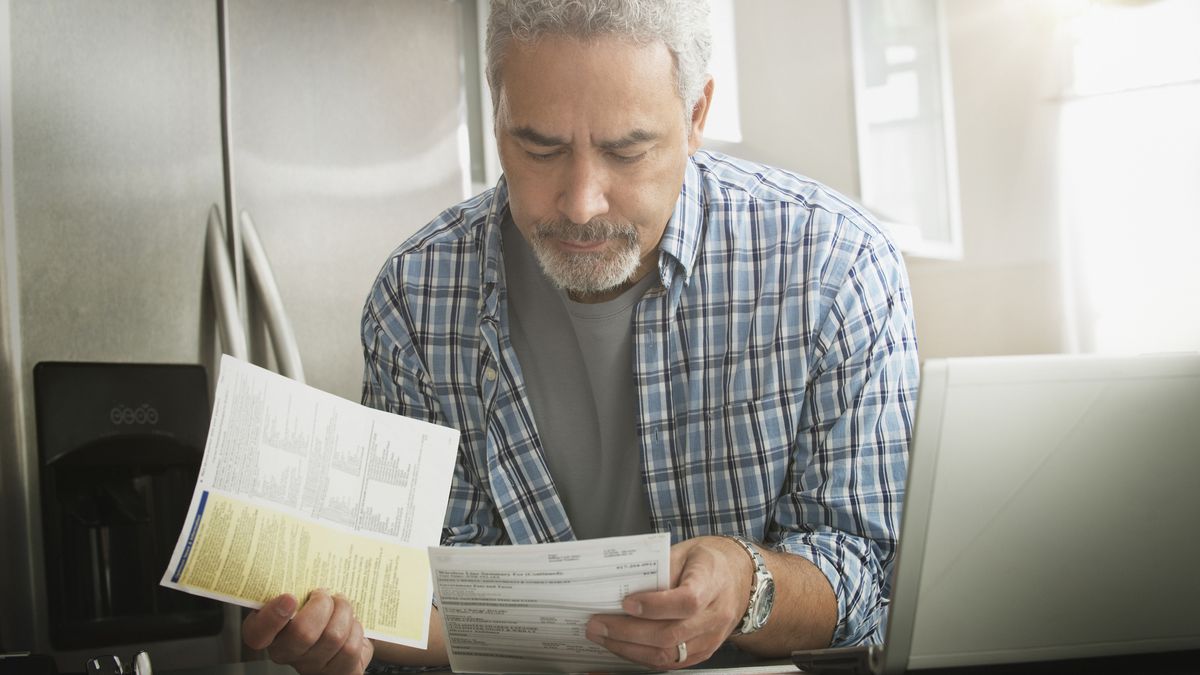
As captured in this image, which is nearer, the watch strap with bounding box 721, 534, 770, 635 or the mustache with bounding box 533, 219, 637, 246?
the watch strap with bounding box 721, 534, 770, 635

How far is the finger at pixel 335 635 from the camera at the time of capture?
95 cm

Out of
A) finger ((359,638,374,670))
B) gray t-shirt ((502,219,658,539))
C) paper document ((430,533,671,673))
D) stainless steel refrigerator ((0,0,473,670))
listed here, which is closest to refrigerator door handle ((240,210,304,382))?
stainless steel refrigerator ((0,0,473,670))

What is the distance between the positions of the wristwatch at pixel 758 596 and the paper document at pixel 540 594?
0.46 feet

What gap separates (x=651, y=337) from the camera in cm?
131

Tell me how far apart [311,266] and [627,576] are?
114 centimetres

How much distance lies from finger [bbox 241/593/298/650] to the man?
0.10 metres

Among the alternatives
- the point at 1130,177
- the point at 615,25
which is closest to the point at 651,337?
the point at 615,25

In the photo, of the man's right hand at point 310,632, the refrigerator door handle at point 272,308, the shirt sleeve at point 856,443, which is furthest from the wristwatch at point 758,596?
the refrigerator door handle at point 272,308

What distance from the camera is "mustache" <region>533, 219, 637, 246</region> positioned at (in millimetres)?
1207

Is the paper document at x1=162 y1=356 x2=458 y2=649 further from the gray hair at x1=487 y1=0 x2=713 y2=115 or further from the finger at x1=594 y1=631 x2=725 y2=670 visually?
the gray hair at x1=487 y1=0 x2=713 y2=115

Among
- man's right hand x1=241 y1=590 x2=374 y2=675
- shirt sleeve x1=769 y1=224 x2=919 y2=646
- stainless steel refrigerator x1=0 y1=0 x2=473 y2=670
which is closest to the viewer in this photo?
man's right hand x1=241 y1=590 x2=374 y2=675

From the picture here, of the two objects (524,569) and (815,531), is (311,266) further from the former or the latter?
(524,569)

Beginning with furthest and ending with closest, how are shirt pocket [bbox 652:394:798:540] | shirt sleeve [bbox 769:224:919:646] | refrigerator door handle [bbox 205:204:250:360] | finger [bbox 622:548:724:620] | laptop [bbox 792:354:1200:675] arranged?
refrigerator door handle [bbox 205:204:250:360] → shirt pocket [bbox 652:394:798:540] → shirt sleeve [bbox 769:224:919:646] → finger [bbox 622:548:724:620] → laptop [bbox 792:354:1200:675]

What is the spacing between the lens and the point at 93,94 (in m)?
1.48
